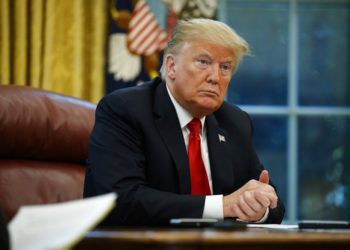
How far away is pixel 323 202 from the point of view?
4.04 metres

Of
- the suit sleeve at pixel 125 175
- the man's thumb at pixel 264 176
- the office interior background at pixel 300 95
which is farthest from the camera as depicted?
the office interior background at pixel 300 95

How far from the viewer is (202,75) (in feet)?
8.13

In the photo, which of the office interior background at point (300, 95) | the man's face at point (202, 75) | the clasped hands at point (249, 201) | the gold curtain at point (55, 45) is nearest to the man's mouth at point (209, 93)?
the man's face at point (202, 75)

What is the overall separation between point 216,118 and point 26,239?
1.67 m

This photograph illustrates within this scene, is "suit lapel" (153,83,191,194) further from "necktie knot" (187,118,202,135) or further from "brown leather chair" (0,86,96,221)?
"brown leather chair" (0,86,96,221)

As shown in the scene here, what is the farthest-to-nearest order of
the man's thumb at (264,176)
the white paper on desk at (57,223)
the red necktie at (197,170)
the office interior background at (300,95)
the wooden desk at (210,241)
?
the office interior background at (300,95) → the red necktie at (197,170) → the man's thumb at (264,176) → the wooden desk at (210,241) → the white paper on desk at (57,223)

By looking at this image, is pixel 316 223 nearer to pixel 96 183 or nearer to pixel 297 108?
pixel 96 183

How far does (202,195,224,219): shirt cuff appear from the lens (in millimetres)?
2150

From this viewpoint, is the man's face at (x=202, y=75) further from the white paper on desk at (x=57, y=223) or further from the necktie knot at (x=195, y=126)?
the white paper on desk at (x=57, y=223)

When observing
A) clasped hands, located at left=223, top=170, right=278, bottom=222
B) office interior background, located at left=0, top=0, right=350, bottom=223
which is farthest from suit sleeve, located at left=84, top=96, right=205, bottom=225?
office interior background, located at left=0, top=0, right=350, bottom=223

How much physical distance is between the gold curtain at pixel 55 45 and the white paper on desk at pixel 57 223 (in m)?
2.30

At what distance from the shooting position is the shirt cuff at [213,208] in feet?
7.06

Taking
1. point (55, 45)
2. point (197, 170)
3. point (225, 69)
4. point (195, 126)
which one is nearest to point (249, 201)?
point (197, 170)

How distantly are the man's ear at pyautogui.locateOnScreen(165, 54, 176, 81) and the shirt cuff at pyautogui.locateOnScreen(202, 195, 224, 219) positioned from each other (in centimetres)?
57
